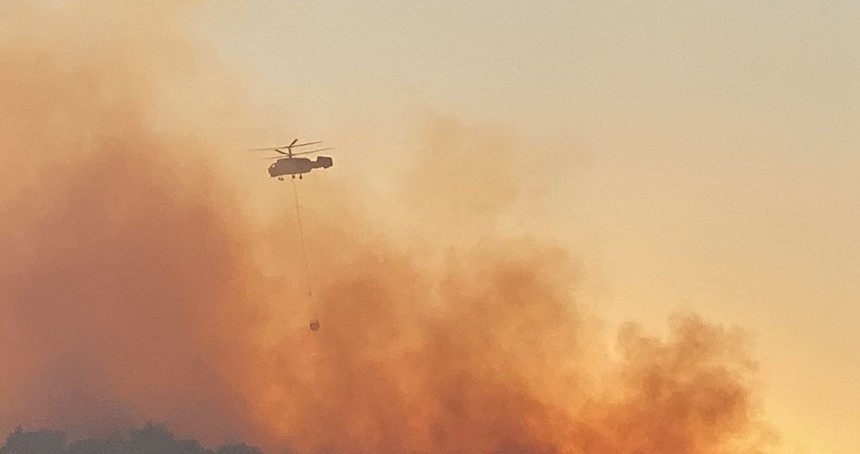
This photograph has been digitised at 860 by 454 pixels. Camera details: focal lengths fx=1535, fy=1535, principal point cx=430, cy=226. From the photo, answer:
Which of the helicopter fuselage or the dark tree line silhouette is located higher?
the helicopter fuselage

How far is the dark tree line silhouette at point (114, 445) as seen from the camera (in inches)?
4683

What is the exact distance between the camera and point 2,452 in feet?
395

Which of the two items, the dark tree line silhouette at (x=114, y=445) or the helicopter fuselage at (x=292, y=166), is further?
the dark tree line silhouette at (x=114, y=445)

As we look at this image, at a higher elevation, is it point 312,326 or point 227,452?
point 312,326

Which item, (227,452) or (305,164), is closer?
(305,164)

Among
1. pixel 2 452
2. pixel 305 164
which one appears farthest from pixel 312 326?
pixel 2 452

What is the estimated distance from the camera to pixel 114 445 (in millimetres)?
121250

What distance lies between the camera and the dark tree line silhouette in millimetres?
118938

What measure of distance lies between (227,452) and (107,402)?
1053cm

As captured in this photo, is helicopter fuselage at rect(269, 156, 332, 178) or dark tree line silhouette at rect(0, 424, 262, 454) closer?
helicopter fuselage at rect(269, 156, 332, 178)

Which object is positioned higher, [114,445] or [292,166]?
[292,166]

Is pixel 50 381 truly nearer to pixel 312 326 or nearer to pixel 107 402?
pixel 107 402

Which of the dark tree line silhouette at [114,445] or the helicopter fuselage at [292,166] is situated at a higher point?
the helicopter fuselage at [292,166]

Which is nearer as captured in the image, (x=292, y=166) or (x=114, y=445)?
(x=292, y=166)
